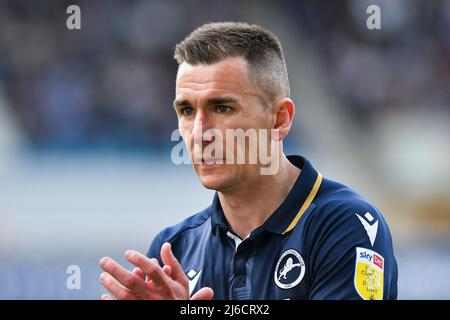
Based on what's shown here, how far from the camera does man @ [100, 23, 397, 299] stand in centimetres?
296

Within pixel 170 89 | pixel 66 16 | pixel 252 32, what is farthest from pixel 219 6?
pixel 252 32

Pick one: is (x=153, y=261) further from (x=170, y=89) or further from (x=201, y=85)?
(x=170, y=89)

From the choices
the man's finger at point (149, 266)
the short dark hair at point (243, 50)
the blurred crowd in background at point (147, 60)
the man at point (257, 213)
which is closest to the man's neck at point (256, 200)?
the man at point (257, 213)

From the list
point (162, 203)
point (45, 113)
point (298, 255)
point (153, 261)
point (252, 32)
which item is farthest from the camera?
point (45, 113)

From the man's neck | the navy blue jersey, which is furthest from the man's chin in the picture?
the navy blue jersey

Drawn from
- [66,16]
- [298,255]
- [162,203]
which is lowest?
[162,203]

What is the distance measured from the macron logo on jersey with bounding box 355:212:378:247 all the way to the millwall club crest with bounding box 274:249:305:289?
29 cm

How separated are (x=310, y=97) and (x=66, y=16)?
290cm

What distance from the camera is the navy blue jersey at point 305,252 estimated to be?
9.72ft

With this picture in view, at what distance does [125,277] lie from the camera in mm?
2762

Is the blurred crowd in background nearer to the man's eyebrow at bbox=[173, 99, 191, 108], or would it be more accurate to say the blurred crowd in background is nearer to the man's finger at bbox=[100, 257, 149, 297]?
the man's eyebrow at bbox=[173, 99, 191, 108]

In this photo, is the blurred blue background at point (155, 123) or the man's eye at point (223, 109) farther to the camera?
the blurred blue background at point (155, 123)

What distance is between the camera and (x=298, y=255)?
10.1 ft

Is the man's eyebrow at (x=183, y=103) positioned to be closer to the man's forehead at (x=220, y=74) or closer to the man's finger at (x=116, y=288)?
the man's forehead at (x=220, y=74)
